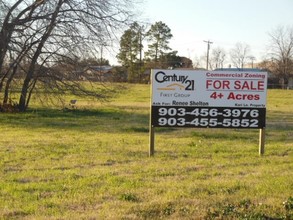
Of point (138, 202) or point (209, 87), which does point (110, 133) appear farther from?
point (138, 202)

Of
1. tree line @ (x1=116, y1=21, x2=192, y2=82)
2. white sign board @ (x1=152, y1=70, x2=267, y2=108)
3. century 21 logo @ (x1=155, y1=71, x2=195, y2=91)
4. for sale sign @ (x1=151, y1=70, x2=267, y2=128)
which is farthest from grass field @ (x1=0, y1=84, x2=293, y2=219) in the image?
tree line @ (x1=116, y1=21, x2=192, y2=82)

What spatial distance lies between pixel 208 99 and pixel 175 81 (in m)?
0.85

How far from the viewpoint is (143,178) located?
746 centimetres

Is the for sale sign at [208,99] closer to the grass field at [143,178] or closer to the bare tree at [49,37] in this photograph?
the grass field at [143,178]

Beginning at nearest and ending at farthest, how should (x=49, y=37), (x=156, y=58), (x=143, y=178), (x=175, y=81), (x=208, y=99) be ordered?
(x=143, y=178) < (x=175, y=81) < (x=208, y=99) < (x=49, y=37) < (x=156, y=58)

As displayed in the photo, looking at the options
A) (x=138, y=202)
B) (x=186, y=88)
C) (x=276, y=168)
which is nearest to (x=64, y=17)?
(x=186, y=88)

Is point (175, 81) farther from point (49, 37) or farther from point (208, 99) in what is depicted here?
point (49, 37)

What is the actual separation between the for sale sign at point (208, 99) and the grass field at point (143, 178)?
77 centimetres

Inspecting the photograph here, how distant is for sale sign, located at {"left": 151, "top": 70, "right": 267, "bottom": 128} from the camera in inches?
393

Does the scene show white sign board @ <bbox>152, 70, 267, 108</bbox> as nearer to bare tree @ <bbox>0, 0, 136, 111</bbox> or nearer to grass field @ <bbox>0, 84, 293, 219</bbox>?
grass field @ <bbox>0, 84, 293, 219</bbox>

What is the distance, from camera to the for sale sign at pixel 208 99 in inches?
393

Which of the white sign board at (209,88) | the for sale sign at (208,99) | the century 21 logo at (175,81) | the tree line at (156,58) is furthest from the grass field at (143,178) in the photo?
the tree line at (156,58)

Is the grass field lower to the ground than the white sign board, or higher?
lower

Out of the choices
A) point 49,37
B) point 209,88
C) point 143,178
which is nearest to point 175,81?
point 209,88
